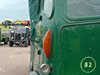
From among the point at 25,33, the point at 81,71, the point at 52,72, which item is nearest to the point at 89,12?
the point at 81,71

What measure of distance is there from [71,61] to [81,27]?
40 cm

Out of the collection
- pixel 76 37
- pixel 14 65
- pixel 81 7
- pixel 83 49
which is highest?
pixel 81 7

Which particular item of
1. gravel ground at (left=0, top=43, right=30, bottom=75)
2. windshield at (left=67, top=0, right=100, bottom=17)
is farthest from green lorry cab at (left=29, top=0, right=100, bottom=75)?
gravel ground at (left=0, top=43, right=30, bottom=75)

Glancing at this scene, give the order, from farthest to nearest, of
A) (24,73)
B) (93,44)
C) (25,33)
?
(25,33) → (24,73) → (93,44)

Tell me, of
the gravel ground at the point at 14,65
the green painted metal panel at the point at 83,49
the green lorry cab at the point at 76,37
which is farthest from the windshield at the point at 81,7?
the gravel ground at the point at 14,65

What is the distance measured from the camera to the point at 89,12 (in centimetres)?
186

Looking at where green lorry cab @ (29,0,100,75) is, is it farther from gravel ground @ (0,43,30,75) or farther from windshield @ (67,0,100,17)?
gravel ground @ (0,43,30,75)

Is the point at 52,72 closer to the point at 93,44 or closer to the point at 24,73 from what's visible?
the point at 93,44

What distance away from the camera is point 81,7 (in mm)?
1883

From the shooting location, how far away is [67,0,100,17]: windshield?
186 cm

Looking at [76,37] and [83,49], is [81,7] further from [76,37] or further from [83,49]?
[83,49]

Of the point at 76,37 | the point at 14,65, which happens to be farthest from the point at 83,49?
the point at 14,65

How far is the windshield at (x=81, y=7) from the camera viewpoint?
1.86 metres

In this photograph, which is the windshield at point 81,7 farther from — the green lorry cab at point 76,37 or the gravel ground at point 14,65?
the gravel ground at point 14,65
